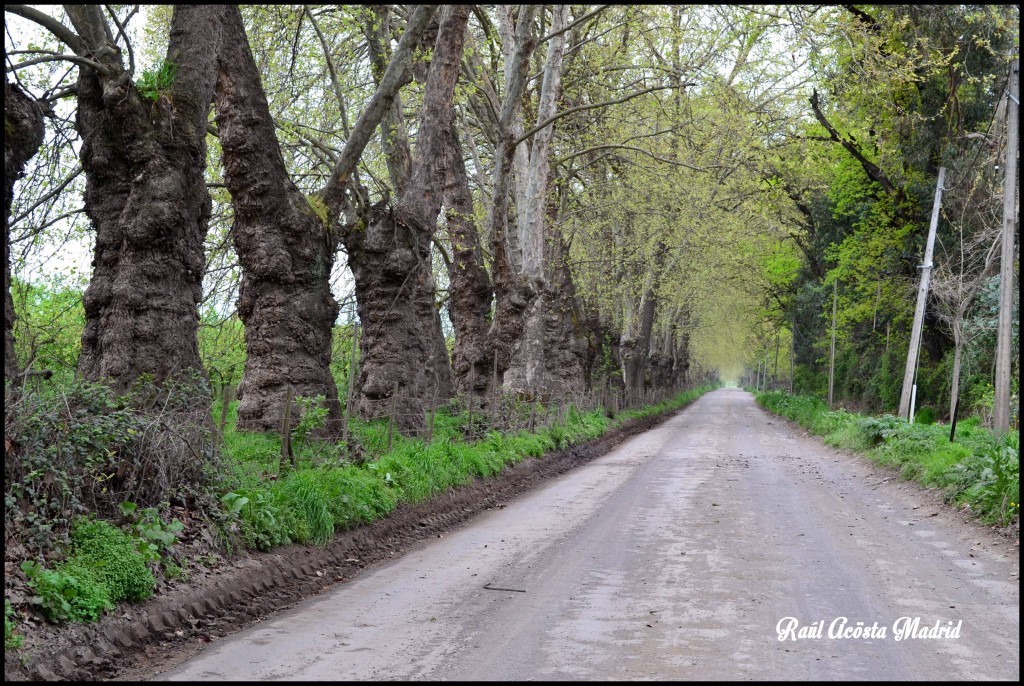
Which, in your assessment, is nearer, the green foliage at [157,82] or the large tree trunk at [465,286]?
the green foliage at [157,82]

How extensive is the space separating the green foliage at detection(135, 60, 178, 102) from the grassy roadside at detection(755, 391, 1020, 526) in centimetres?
A: 1134

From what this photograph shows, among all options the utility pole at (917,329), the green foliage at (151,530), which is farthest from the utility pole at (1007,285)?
the green foliage at (151,530)

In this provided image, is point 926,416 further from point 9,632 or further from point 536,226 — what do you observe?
point 9,632

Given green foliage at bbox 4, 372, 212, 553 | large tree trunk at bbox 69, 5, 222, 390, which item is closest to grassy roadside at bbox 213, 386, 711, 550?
green foliage at bbox 4, 372, 212, 553

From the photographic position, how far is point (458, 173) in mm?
20734

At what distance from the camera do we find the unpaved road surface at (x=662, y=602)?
5750 mm

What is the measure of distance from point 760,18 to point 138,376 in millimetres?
11453

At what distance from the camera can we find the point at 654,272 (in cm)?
3941

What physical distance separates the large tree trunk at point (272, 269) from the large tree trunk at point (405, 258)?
7.73ft

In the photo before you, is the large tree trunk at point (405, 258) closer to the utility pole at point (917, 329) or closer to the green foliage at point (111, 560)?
the green foliage at point (111, 560)

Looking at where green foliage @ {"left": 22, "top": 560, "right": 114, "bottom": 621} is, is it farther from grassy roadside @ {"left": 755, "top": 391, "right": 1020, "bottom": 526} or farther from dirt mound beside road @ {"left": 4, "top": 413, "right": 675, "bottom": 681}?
grassy roadside @ {"left": 755, "top": 391, "right": 1020, "bottom": 526}

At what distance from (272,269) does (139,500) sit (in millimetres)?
4997

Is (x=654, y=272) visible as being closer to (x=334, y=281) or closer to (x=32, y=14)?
(x=334, y=281)
